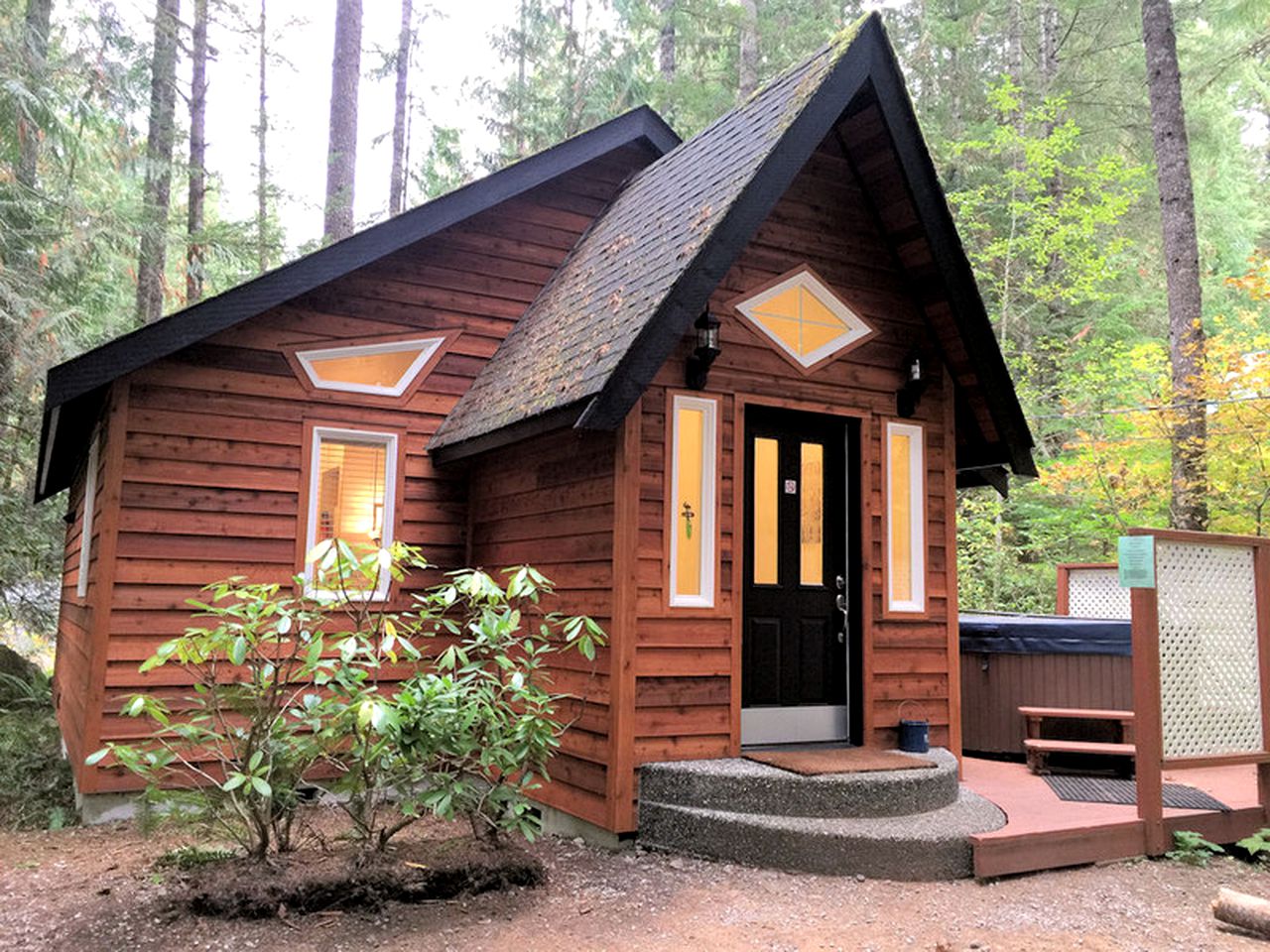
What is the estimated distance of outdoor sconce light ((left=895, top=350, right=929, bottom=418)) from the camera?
6457mm

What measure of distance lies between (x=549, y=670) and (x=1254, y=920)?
153 inches

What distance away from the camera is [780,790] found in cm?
511

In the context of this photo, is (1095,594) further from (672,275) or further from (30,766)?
(30,766)

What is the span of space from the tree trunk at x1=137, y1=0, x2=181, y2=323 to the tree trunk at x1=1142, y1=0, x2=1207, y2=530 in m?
12.7

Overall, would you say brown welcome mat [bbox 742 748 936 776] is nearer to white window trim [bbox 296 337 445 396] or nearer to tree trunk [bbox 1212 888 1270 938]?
tree trunk [bbox 1212 888 1270 938]

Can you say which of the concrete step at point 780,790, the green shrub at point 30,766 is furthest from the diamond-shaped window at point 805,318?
the green shrub at point 30,766

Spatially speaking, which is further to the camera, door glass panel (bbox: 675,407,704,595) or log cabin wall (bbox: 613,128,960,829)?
door glass panel (bbox: 675,407,704,595)

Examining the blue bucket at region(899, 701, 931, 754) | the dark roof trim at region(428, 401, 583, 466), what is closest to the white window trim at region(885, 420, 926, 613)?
the blue bucket at region(899, 701, 931, 754)

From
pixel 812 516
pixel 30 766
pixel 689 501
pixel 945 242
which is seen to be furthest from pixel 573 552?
pixel 30 766

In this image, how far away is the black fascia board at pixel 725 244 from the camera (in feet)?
16.5

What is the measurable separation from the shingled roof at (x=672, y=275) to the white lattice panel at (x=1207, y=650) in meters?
1.40

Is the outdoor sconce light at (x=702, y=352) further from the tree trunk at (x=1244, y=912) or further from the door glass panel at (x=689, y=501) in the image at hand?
the tree trunk at (x=1244, y=912)

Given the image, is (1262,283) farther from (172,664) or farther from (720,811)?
(172,664)

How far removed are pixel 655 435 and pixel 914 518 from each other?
2.11 metres
